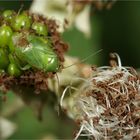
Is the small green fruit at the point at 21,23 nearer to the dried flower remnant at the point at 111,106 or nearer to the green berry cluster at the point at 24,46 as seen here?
the green berry cluster at the point at 24,46

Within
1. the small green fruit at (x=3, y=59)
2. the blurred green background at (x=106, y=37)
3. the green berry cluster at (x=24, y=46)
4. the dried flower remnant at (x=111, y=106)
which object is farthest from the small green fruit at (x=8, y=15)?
the blurred green background at (x=106, y=37)

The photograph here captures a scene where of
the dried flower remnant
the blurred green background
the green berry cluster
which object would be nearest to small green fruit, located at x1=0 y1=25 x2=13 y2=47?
the green berry cluster

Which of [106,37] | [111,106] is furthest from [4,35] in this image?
[106,37]

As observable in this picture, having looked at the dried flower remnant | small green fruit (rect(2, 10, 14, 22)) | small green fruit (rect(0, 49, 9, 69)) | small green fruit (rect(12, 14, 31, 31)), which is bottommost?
the dried flower remnant

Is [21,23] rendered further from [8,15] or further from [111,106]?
[111,106]

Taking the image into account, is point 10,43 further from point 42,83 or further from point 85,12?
point 85,12

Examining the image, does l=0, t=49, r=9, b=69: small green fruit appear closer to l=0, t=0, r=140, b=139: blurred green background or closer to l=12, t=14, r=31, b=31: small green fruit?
l=12, t=14, r=31, b=31: small green fruit
